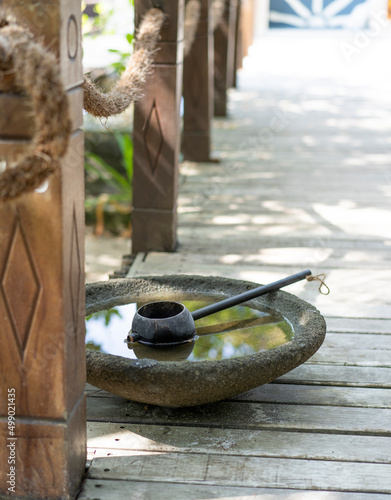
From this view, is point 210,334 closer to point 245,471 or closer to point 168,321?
point 168,321

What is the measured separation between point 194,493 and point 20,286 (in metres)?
0.53

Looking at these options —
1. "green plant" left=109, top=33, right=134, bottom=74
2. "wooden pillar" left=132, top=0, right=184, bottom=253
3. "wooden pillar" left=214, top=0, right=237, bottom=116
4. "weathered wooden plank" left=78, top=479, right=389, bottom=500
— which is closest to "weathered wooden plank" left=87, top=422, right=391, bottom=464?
"weathered wooden plank" left=78, top=479, right=389, bottom=500

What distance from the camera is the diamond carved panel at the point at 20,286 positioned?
4.04 ft

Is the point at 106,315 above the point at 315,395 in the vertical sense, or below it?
above

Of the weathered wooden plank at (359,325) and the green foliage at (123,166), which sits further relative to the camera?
the green foliage at (123,166)

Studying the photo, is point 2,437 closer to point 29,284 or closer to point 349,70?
point 29,284

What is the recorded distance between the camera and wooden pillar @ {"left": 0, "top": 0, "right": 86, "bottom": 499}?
116 cm

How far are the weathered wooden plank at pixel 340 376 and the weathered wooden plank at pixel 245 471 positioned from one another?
0.38 meters

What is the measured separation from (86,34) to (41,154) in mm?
4158

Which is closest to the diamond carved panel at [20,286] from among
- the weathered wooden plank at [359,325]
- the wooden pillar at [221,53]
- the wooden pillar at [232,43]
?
the weathered wooden plank at [359,325]

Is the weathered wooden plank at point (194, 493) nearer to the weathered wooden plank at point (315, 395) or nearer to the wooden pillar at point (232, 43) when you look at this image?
the weathered wooden plank at point (315, 395)

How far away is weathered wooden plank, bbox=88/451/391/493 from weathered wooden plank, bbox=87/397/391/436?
0.45ft

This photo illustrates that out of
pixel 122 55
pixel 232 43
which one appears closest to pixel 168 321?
pixel 122 55

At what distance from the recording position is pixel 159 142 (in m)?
2.85
